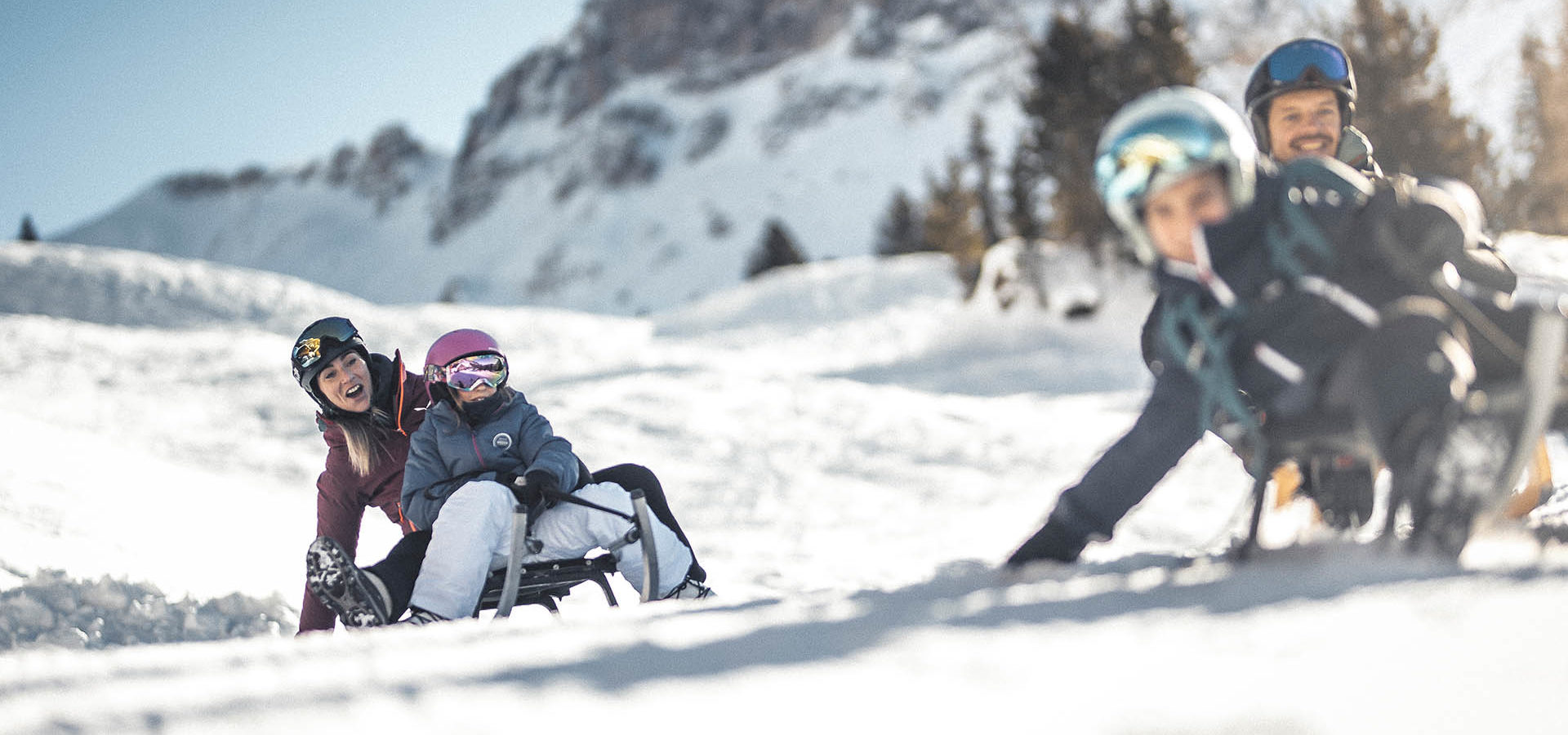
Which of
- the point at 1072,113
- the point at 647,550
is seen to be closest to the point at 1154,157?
the point at 647,550

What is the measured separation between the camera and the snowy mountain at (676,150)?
72.2 meters

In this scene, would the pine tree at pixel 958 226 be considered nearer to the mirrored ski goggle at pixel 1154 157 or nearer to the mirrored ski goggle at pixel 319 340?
the mirrored ski goggle at pixel 319 340

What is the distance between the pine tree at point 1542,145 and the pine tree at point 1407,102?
3.07 m

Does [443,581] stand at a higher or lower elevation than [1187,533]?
higher

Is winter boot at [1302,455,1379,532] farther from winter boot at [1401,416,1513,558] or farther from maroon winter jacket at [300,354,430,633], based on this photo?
maroon winter jacket at [300,354,430,633]

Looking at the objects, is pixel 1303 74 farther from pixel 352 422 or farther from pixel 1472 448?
pixel 352 422

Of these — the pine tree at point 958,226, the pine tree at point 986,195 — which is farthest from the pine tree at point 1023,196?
the pine tree at point 986,195

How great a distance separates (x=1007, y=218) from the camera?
21.0 meters

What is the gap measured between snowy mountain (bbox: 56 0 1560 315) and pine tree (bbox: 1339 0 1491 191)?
31.7 m

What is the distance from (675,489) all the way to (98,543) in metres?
4.10

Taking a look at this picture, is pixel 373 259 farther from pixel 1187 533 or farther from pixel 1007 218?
pixel 1187 533

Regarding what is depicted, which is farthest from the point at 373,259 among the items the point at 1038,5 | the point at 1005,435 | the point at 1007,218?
the point at 1005,435

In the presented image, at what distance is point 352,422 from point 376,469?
0.18 metres

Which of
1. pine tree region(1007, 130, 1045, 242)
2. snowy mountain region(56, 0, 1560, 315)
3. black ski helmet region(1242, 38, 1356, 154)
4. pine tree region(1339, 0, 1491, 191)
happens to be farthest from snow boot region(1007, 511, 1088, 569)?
snowy mountain region(56, 0, 1560, 315)
